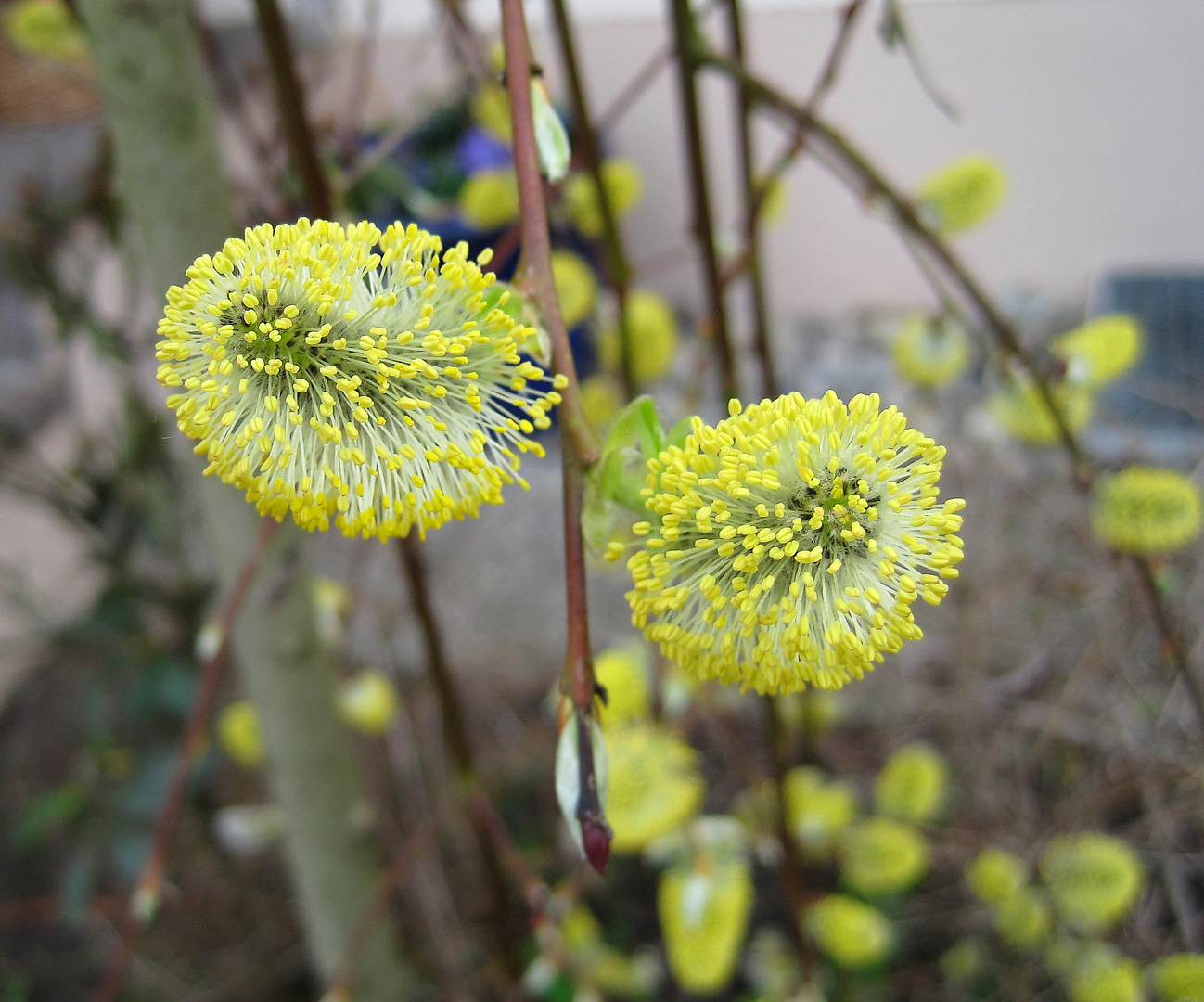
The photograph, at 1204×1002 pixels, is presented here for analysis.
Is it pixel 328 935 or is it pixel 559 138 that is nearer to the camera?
pixel 559 138

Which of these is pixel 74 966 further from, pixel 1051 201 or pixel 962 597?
pixel 1051 201

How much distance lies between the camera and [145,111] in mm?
447

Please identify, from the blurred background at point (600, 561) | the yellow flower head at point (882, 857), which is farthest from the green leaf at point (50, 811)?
the yellow flower head at point (882, 857)

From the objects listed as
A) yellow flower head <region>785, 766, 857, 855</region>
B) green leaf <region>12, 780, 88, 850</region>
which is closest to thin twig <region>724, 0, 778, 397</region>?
yellow flower head <region>785, 766, 857, 855</region>

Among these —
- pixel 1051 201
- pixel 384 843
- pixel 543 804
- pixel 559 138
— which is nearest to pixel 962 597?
pixel 543 804

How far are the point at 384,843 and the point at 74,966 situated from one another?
36 centimetres

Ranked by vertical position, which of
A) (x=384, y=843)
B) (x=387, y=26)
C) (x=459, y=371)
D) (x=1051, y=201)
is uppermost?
(x=387, y=26)

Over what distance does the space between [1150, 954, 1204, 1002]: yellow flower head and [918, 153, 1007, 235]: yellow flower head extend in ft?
1.67

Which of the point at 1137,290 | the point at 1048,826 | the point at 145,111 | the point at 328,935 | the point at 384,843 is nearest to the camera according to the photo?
the point at 145,111

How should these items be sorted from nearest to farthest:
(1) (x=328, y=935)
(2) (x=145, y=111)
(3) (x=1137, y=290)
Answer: (2) (x=145, y=111) < (1) (x=328, y=935) < (3) (x=1137, y=290)

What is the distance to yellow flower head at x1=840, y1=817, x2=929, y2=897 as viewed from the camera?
0.72m

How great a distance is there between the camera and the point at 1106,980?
24.6 inches

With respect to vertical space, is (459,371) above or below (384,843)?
above

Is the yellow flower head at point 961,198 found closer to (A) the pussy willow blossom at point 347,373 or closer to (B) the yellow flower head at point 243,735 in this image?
(A) the pussy willow blossom at point 347,373
